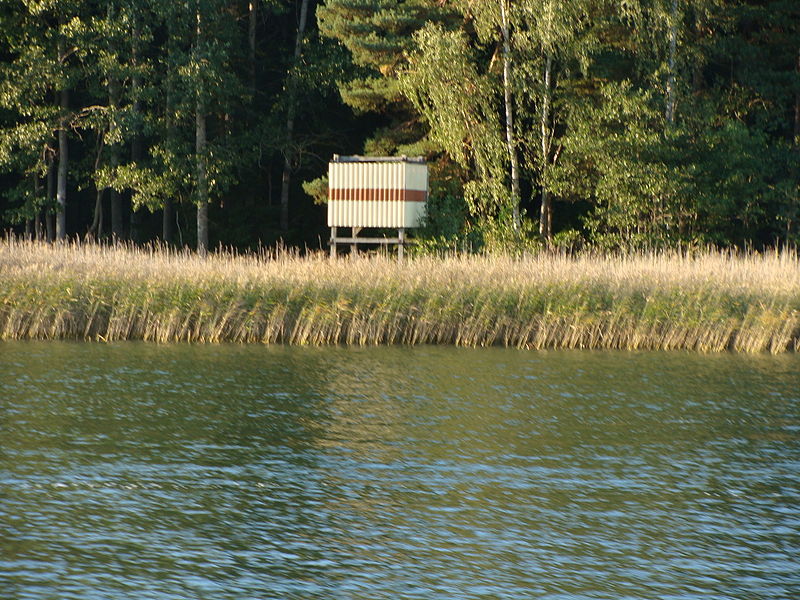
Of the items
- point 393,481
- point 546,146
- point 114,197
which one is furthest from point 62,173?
point 393,481

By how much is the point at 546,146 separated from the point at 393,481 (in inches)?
896

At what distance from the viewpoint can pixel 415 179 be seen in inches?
1234

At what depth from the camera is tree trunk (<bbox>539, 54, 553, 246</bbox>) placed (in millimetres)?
31969

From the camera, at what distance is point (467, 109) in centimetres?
3256

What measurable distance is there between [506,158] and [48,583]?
25.7 m

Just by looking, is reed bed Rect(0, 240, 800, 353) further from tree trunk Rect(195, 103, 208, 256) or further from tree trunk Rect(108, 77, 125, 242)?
tree trunk Rect(108, 77, 125, 242)

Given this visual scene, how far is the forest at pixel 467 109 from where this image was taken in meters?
31.0

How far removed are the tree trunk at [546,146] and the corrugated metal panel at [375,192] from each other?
132 inches

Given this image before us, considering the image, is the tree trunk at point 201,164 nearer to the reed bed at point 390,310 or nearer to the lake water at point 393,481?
the reed bed at point 390,310

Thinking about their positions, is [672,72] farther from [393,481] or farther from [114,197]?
[393,481]

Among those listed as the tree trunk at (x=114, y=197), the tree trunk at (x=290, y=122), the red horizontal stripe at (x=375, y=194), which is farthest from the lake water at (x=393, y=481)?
the tree trunk at (x=290, y=122)

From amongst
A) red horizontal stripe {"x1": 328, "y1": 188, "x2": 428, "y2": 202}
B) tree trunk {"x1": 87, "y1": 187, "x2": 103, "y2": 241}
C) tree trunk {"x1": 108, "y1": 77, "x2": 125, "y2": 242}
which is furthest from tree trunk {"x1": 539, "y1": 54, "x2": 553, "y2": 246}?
tree trunk {"x1": 87, "y1": 187, "x2": 103, "y2": 241}

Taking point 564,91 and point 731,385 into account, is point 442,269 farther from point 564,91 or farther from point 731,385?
point 564,91

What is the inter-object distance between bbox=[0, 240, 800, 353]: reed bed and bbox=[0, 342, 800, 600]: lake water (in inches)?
96.4
